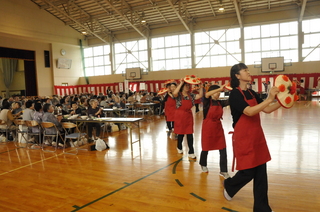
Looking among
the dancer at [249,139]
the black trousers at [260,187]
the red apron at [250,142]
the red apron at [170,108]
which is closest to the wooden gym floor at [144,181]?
the black trousers at [260,187]

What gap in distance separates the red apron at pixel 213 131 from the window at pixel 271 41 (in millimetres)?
16962

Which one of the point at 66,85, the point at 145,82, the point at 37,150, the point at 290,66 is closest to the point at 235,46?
the point at 290,66

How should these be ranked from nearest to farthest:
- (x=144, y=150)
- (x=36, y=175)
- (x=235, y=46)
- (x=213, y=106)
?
(x=213, y=106)
(x=36, y=175)
(x=144, y=150)
(x=235, y=46)

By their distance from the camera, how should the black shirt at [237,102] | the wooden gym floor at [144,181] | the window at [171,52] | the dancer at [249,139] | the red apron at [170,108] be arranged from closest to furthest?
the black shirt at [237,102]
the dancer at [249,139]
the wooden gym floor at [144,181]
the red apron at [170,108]
the window at [171,52]

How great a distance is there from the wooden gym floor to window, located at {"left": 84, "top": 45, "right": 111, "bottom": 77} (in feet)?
63.3

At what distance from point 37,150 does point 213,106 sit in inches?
194

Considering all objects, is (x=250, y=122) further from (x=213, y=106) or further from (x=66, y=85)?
(x=66, y=85)

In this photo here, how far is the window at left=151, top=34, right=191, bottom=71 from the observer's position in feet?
70.3

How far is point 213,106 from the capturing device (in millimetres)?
3879

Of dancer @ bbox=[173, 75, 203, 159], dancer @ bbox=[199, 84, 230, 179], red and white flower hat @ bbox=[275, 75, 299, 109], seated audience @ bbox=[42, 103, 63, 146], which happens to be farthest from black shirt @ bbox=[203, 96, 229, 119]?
seated audience @ bbox=[42, 103, 63, 146]

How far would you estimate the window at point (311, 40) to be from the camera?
1761 centimetres

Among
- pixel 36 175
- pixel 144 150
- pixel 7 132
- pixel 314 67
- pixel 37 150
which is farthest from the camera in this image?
pixel 314 67

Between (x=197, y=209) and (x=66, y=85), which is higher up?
(x=66, y=85)

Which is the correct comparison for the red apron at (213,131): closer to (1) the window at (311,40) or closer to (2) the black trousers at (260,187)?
(2) the black trousers at (260,187)
